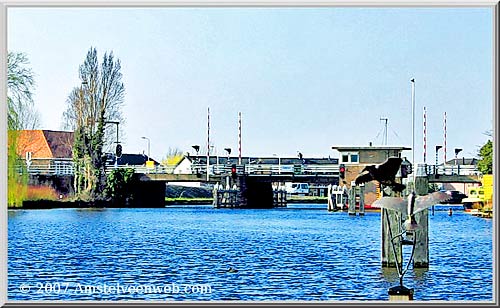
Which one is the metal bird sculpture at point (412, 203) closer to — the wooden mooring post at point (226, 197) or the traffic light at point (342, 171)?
the traffic light at point (342, 171)

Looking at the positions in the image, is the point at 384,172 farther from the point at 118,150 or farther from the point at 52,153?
the point at 52,153

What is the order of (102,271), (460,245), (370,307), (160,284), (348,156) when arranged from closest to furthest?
(370,307), (160,284), (102,271), (460,245), (348,156)

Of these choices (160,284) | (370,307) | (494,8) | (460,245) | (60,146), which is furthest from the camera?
(60,146)

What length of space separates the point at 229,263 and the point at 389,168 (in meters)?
7.95

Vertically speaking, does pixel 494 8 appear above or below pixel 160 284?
above

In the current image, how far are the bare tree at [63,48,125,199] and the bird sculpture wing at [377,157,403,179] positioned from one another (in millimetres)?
32477

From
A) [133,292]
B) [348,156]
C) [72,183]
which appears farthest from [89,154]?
[133,292]

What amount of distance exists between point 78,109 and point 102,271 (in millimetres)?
26123

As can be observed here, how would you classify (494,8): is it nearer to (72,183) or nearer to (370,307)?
(370,307)

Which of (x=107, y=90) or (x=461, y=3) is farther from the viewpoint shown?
(x=107, y=90)

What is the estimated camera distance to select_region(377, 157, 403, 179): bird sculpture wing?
8094 mm

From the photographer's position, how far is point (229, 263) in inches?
621

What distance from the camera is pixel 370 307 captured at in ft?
19.3

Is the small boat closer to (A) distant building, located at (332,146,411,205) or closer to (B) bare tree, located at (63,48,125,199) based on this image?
(A) distant building, located at (332,146,411,205)
